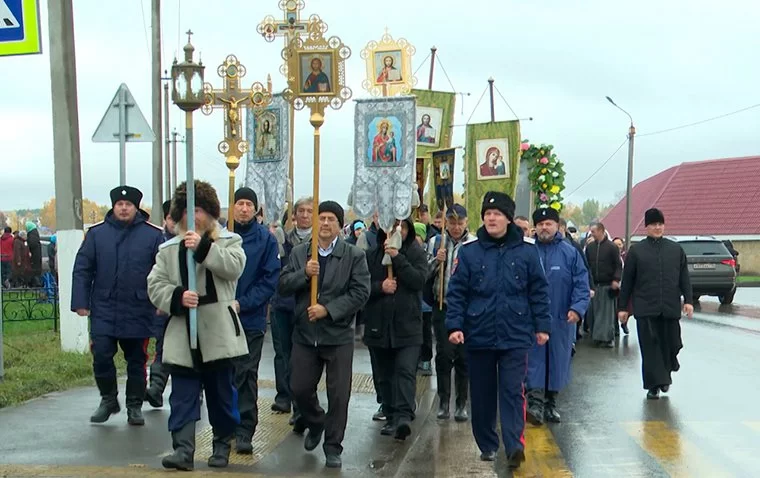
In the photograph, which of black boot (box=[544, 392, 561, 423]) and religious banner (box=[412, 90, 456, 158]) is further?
religious banner (box=[412, 90, 456, 158])

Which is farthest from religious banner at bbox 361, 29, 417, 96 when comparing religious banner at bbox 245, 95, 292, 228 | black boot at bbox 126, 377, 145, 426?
black boot at bbox 126, 377, 145, 426

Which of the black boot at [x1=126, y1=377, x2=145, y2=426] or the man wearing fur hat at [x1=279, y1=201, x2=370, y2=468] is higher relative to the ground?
the man wearing fur hat at [x1=279, y1=201, x2=370, y2=468]

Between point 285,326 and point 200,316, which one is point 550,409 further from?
point 200,316

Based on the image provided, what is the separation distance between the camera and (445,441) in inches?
349

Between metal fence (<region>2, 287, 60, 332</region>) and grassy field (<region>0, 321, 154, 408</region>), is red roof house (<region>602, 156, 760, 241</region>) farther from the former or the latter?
grassy field (<region>0, 321, 154, 408</region>)

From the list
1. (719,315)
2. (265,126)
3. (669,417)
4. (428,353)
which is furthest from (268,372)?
(719,315)

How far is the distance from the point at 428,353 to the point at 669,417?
134 inches

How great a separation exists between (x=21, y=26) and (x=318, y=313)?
15.7 feet

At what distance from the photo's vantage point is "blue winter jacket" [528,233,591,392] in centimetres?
993

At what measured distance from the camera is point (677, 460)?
8016 mm

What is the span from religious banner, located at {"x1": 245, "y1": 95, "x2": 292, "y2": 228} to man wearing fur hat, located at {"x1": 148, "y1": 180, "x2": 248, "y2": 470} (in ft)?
15.7

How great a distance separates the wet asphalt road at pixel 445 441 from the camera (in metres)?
7.53

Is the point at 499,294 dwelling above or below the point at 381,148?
below

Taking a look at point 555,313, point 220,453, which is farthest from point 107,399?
point 555,313
